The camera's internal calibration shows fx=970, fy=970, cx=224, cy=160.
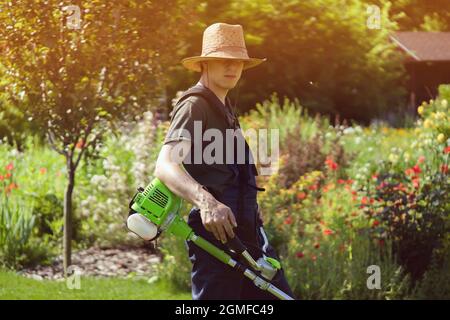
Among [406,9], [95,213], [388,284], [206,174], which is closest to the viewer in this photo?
[206,174]

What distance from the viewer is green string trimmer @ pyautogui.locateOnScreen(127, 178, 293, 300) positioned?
384 cm

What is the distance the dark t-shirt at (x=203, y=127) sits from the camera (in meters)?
3.89

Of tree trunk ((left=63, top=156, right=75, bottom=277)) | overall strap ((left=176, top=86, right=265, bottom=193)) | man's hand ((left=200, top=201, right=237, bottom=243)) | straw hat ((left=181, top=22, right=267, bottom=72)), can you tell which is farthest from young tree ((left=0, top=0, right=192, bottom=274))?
man's hand ((left=200, top=201, right=237, bottom=243))

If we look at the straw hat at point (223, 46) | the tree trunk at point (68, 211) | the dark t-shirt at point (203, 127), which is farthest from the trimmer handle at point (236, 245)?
the tree trunk at point (68, 211)

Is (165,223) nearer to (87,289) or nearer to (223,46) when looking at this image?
(223,46)

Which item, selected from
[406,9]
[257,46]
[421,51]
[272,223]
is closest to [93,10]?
[272,223]

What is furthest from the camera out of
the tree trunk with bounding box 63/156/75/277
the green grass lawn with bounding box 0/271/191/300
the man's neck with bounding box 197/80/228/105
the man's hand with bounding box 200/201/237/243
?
the tree trunk with bounding box 63/156/75/277

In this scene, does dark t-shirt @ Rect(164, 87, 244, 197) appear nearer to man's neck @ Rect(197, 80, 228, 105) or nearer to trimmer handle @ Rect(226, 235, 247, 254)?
man's neck @ Rect(197, 80, 228, 105)

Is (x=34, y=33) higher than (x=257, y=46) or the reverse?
higher

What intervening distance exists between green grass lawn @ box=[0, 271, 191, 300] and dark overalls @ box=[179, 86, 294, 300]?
3.13 m

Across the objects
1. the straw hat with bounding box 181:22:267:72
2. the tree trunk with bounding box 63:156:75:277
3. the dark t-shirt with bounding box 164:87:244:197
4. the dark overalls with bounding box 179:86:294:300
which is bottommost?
the tree trunk with bounding box 63:156:75:277

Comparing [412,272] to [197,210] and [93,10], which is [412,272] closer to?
[93,10]
